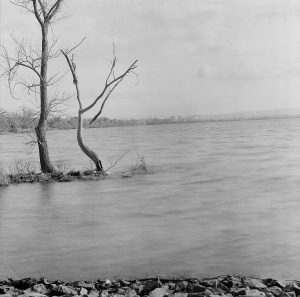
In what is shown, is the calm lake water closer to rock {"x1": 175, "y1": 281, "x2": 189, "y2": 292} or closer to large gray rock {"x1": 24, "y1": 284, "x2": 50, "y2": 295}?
large gray rock {"x1": 24, "y1": 284, "x2": 50, "y2": 295}

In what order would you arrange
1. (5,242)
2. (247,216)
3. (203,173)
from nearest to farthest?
(5,242)
(247,216)
(203,173)

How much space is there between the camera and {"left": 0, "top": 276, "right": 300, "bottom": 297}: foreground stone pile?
260 inches

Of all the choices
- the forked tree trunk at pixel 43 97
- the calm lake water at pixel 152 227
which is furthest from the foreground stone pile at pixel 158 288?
the forked tree trunk at pixel 43 97

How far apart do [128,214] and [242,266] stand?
6417 millimetres

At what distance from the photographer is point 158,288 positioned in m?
6.88

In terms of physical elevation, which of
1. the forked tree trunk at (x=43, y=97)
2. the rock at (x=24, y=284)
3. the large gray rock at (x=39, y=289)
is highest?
the forked tree trunk at (x=43, y=97)

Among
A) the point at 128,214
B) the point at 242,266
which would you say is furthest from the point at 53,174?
the point at 242,266

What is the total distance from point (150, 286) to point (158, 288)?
0.59 ft

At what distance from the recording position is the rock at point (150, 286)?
22.9 ft

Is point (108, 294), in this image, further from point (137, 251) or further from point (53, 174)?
point (53, 174)

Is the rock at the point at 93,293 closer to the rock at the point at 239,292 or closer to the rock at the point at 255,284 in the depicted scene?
the rock at the point at 239,292

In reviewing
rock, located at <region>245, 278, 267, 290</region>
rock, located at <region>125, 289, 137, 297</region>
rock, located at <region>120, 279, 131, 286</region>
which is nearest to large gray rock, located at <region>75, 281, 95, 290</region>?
rock, located at <region>120, 279, 131, 286</region>

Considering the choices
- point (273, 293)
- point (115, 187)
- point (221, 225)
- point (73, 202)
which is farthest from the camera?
point (115, 187)

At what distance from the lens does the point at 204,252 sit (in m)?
10.0
